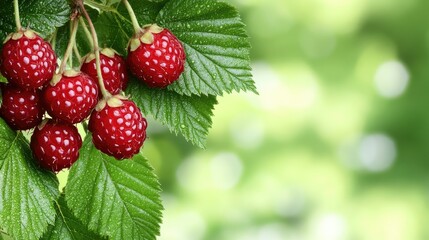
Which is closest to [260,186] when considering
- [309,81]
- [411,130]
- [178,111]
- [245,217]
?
[245,217]

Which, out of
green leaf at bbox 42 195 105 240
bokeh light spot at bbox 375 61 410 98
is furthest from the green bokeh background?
green leaf at bbox 42 195 105 240

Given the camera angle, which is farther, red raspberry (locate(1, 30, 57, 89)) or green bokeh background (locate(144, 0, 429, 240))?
green bokeh background (locate(144, 0, 429, 240))

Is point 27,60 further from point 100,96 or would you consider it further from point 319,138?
point 319,138

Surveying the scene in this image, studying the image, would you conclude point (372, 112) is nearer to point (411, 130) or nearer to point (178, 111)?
point (411, 130)

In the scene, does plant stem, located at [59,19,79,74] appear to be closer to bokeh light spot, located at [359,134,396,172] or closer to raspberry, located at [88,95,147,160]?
raspberry, located at [88,95,147,160]

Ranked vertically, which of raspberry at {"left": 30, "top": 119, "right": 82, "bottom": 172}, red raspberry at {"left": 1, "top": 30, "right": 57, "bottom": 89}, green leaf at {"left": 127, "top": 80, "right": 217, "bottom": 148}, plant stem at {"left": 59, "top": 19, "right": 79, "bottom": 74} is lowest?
raspberry at {"left": 30, "top": 119, "right": 82, "bottom": 172}

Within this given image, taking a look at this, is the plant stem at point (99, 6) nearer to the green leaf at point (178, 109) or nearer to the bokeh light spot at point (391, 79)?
the green leaf at point (178, 109)
